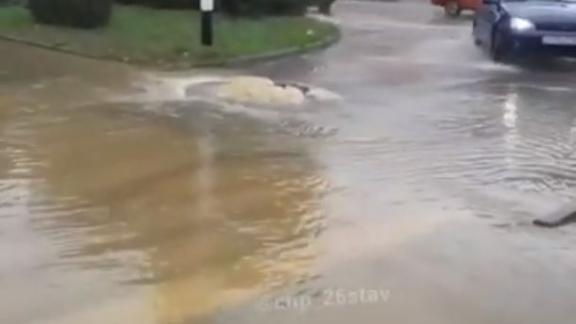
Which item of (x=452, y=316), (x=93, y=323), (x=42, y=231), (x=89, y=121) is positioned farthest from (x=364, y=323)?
(x=89, y=121)

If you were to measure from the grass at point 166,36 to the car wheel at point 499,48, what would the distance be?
3.02 metres

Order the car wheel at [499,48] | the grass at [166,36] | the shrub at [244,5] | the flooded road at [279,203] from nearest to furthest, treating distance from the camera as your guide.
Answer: the flooded road at [279,203] → the grass at [166,36] → the car wheel at [499,48] → the shrub at [244,5]

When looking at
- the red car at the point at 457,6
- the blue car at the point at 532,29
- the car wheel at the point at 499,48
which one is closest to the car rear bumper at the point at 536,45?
the blue car at the point at 532,29

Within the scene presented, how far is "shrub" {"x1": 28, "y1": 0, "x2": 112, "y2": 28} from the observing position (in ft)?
65.9

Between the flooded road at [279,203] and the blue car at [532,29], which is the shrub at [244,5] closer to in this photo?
the blue car at [532,29]

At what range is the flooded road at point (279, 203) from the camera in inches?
275

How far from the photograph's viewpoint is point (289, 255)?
7906 mm

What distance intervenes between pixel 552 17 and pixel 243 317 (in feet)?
44.3

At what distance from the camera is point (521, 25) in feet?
62.7

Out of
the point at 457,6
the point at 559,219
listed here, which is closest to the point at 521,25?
the point at 559,219

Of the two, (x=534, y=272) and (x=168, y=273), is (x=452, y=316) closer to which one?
(x=534, y=272)

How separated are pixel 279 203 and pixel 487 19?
12.0m

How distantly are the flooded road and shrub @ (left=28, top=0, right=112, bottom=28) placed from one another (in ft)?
12.8

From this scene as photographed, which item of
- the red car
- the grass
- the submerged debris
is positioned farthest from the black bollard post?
the red car
